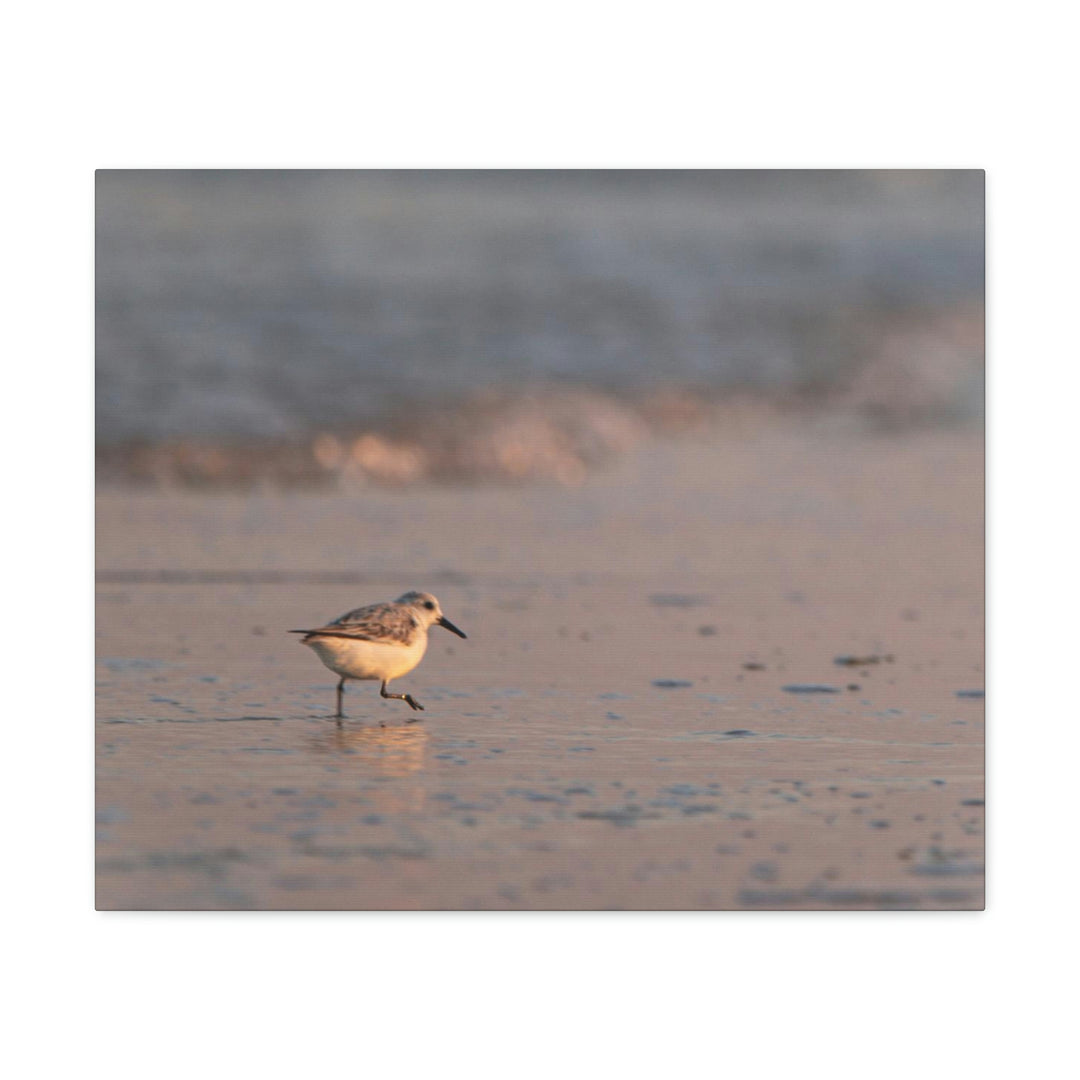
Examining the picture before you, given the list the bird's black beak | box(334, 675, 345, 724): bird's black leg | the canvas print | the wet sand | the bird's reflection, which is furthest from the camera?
the bird's black beak

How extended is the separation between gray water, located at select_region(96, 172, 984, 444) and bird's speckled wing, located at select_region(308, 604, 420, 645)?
4.16 ft

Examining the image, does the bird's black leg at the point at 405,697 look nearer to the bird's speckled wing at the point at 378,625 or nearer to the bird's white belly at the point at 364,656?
the bird's white belly at the point at 364,656

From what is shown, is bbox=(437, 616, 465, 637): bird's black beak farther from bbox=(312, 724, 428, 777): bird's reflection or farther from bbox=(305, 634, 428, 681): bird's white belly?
bbox=(312, 724, 428, 777): bird's reflection

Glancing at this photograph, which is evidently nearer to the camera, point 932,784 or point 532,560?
point 932,784

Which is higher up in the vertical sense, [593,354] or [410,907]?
[593,354]

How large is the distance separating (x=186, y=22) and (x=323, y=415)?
204cm

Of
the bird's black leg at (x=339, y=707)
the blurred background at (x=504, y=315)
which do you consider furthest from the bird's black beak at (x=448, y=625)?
the blurred background at (x=504, y=315)

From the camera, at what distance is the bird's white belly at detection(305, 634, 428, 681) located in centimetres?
515

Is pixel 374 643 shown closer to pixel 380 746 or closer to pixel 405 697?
pixel 405 697

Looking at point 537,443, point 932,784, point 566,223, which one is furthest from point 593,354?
point 932,784

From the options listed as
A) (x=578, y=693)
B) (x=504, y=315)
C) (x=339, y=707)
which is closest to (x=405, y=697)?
(x=339, y=707)

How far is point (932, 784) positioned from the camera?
4934mm

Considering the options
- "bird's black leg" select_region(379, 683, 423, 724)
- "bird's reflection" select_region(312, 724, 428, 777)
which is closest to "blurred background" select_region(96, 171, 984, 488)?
"bird's black leg" select_region(379, 683, 423, 724)

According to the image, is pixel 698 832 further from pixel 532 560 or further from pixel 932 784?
pixel 532 560
